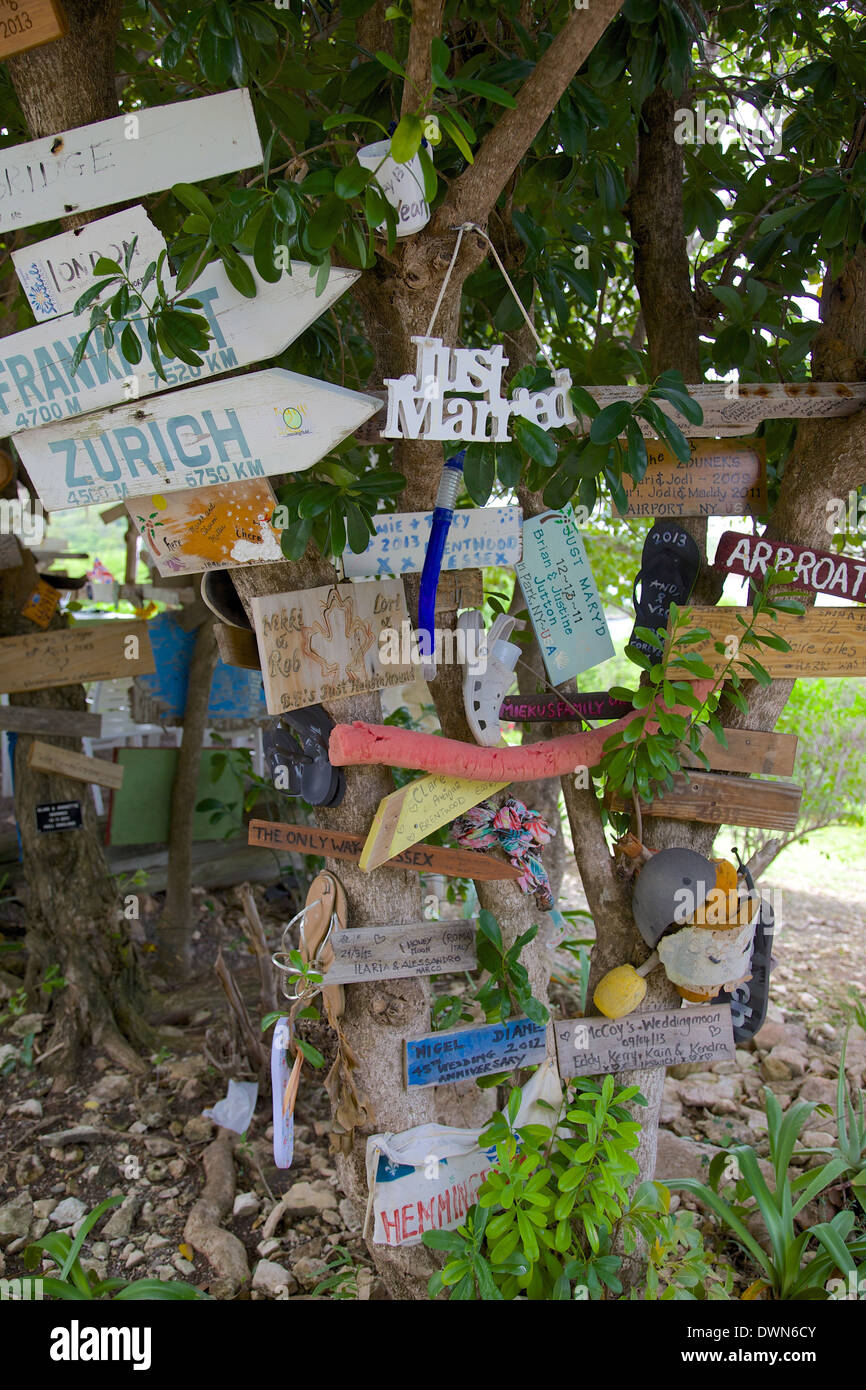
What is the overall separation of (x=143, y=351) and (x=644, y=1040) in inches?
73.6

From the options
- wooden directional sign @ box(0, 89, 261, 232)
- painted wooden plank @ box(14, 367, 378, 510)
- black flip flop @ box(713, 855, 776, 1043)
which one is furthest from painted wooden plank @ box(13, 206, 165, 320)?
black flip flop @ box(713, 855, 776, 1043)

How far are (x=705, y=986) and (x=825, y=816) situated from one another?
3.57 metres

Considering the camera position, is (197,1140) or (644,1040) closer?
(644,1040)

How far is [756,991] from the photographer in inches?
89.4

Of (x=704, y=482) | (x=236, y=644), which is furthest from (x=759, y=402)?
(x=236, y=644)

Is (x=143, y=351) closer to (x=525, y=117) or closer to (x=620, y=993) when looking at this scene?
(x=525, y=117)

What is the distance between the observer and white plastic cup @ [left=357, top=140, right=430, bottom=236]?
1.52 meters

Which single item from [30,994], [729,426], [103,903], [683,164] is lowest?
[30,994]

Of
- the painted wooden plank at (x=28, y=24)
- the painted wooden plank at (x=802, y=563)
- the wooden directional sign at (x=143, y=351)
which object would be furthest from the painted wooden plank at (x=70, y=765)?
the painted wooden plank at (x=802, y=563)

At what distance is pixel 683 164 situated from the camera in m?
2.53

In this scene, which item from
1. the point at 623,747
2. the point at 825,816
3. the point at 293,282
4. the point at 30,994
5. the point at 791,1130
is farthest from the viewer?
the point at 825,816

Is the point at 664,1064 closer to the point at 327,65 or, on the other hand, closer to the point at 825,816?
the point at 327,65


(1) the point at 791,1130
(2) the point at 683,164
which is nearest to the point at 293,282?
(2) the point at 683,164
